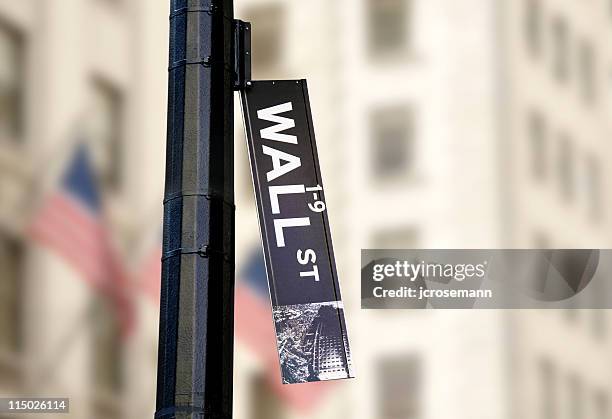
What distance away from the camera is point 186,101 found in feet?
15.2

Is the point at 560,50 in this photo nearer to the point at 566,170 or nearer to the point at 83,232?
the point at 566,170

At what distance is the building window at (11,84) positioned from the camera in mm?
12742

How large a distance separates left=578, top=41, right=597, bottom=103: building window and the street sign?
25.9 ft

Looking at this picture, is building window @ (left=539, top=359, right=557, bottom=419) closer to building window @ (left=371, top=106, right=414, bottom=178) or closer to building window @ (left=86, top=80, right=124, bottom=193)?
building window @ (left=371, top=106, right=414, bottom=178)

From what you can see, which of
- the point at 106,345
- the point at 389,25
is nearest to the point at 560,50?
the point at 389,25

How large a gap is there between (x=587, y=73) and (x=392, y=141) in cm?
A: 198

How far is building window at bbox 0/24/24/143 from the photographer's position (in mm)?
12742

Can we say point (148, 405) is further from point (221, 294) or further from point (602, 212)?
point (221, 294)

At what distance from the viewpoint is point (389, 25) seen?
42.3ft

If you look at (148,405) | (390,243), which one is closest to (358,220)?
(390,243)

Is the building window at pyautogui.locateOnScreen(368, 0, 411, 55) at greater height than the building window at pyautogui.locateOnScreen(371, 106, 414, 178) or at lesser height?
greater

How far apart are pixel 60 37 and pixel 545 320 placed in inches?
204

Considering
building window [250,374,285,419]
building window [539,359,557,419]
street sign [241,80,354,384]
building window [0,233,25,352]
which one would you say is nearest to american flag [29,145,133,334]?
building window [0,233,25,352]

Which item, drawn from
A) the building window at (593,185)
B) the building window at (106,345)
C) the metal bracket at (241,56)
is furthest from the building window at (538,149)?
the metal bracket at (241,56)
